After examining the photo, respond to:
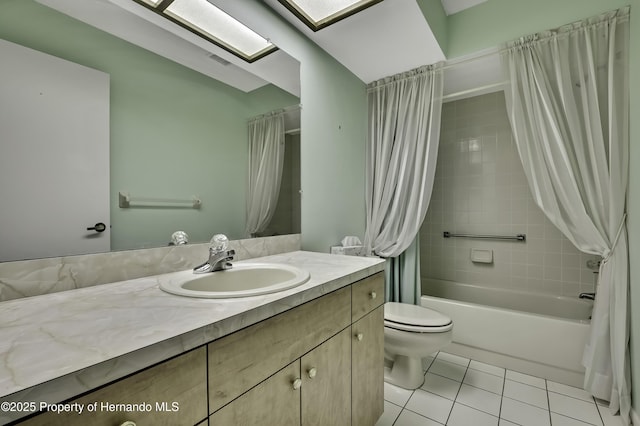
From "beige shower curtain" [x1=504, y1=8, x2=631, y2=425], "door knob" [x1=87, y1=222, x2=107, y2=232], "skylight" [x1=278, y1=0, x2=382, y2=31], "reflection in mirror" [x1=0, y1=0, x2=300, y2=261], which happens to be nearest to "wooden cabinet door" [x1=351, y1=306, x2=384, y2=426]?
"reflection in mirror" [x1=0, y1=0, x2=300, y2=261]

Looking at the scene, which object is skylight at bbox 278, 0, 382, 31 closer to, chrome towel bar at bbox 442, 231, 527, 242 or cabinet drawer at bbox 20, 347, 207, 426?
cabinet drawer at bbox 20, 347, 207, 426

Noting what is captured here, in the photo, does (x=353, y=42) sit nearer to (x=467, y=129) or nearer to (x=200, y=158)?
(x=200, y=158)

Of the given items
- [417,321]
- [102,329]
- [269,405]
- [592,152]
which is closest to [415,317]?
[417,321]

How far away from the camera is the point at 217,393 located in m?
0.60

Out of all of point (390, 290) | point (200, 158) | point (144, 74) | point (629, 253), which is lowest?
point (390, 290)

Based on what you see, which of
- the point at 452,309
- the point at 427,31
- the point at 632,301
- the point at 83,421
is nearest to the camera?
the point at 83,421

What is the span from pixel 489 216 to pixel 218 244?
2.63 meters

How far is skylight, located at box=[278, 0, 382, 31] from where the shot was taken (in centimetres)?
141

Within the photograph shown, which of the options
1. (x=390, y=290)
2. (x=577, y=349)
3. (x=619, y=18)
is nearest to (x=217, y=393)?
(x=390, y=290)

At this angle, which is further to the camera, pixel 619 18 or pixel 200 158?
pixel 619 18

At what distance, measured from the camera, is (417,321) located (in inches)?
63.8

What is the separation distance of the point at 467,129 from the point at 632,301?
194 cm

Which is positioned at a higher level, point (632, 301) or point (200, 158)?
point (200, 158)

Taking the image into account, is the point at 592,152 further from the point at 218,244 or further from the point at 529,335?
the point at 218,244
